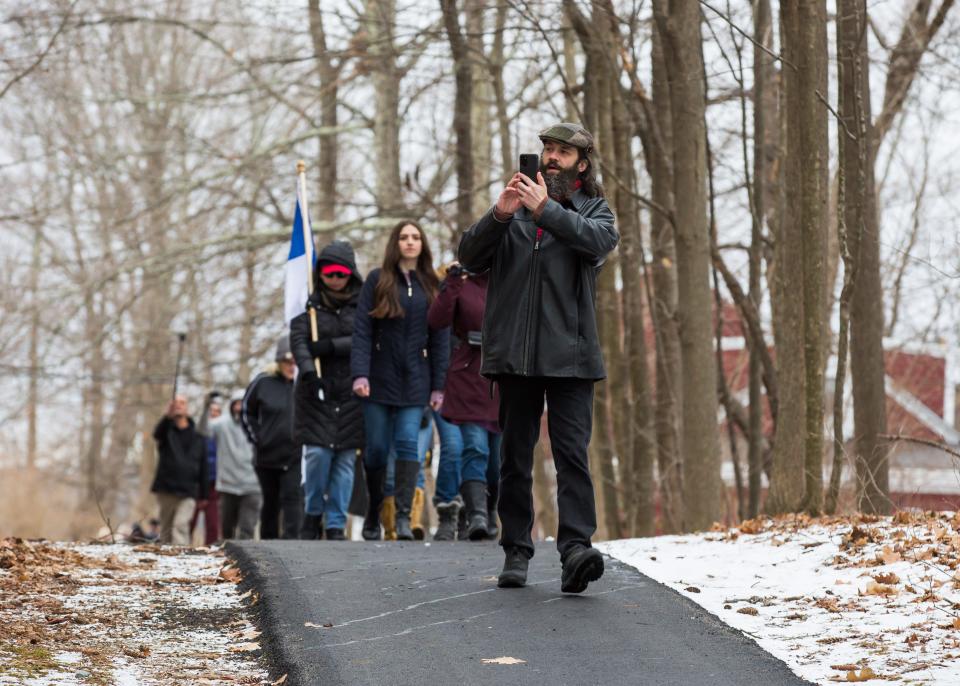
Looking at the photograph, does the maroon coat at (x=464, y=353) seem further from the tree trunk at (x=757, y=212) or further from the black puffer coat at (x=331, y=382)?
the tree trunk at (x=757, y=212)

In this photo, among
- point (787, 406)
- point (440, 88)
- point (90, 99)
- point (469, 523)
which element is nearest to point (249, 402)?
point (469, 523)

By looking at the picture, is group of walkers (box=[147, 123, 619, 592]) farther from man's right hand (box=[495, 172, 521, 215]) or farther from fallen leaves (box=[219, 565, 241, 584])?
fallen leaves (box=[219, 565, 241, 584])

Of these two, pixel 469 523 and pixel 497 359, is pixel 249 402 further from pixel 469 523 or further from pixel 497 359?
pixel 497 359

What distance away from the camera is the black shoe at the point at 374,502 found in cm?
1079

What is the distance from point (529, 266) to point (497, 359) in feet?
1.48

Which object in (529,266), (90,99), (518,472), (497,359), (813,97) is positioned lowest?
(518,472)

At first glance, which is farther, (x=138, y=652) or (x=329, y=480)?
(x=329, y=480)

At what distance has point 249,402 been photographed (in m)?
13.4

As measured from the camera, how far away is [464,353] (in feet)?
33.6

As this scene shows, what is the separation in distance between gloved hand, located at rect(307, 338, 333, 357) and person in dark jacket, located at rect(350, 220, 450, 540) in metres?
0.71

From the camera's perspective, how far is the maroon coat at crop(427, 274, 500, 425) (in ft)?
33.0

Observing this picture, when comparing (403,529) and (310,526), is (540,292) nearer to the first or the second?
(403,529)

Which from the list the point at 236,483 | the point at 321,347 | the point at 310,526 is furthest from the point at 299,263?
the point at 236,483

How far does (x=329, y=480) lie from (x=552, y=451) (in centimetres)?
464
